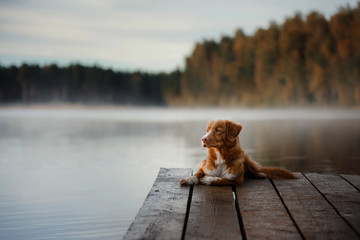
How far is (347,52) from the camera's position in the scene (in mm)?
24516

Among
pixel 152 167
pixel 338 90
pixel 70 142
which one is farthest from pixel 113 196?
pixel 338 90

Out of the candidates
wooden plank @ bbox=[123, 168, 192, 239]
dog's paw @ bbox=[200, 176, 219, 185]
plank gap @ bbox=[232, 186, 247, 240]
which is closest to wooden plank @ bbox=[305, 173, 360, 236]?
plank gap @ bbox=[232, 186, 247, 240]

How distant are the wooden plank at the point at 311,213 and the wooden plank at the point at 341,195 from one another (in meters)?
0.06

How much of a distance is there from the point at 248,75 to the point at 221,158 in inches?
1082

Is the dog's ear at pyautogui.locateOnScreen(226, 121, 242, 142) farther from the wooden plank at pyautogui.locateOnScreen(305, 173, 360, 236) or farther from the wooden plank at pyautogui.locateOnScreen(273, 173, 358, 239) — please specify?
the wooden plank at pyautogui.locateOnScreen(305, 173, 360, 236)

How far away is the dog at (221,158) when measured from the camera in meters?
3.41

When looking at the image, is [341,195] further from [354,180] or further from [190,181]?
[190,181]

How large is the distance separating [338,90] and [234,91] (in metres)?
8.81

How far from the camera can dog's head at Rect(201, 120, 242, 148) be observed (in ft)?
11.1

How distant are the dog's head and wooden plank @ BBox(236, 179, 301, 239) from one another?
17.1 inches

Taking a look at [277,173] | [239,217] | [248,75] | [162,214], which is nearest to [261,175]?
[277,173]

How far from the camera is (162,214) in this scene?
2658 millimetres

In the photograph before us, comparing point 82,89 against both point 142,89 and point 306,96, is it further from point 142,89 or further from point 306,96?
point 306,96

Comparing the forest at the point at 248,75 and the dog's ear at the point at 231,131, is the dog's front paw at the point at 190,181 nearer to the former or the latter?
the dog's ear at the point at 231,131
